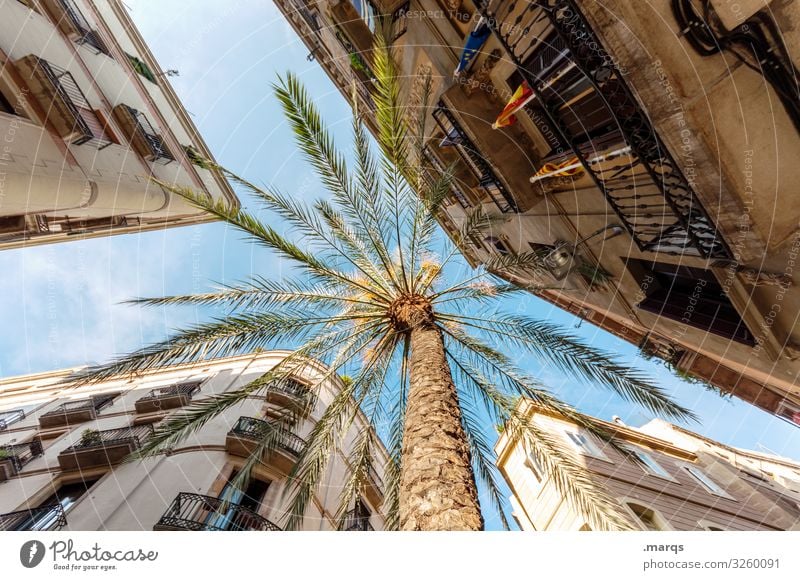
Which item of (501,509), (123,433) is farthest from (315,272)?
(123,433)

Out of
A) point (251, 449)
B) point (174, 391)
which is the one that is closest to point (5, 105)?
point (251, 449)

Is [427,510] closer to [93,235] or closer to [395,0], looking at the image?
[395,0]

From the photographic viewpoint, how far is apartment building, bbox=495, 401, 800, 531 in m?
8.56

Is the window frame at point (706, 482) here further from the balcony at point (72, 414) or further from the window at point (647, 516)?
the balcony at point (72, 414)

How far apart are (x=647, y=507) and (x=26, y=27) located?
60.6 feet

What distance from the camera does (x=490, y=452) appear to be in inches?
252

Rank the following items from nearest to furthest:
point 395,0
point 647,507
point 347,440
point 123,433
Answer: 1. point 647,507
2. point 123,433
3. point 395,0
4. point 347,440

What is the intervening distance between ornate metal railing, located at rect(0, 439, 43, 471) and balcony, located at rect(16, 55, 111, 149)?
7696 millimetres

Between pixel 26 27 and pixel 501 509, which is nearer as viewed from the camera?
pixel 501 509

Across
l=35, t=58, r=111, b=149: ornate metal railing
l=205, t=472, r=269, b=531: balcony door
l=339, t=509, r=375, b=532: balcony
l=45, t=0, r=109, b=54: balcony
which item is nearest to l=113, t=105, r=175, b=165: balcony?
l=35, t=58, r=111, b=149: ornate metal railing

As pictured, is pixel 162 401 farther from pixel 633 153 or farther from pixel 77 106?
pixel 633 153

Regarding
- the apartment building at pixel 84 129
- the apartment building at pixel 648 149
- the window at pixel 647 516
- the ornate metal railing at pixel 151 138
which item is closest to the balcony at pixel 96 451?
the apartment building at pixel 84 129

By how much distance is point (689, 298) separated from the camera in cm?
734
